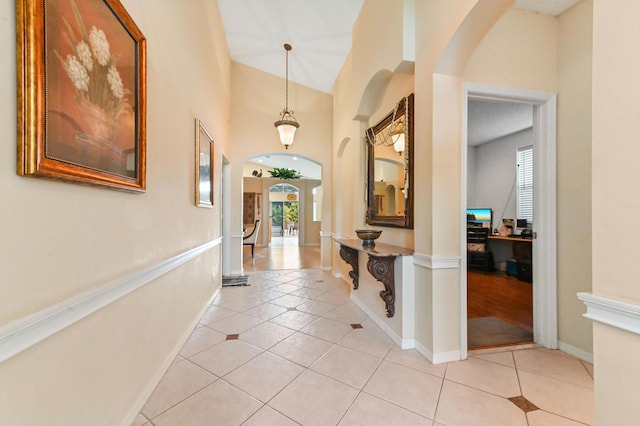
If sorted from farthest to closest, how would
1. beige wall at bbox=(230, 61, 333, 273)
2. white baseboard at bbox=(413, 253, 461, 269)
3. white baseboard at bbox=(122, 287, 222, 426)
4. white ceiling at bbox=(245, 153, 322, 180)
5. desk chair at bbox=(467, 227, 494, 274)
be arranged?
white ceiling at bbox=(245, 153, 322, 180) → desk chair at bbox=(467, 227, 494, 274) → beige wall at bbox=(230, 61, 333, 273) → white baseboard at bbox=(413, 253, 461, 269) → white baseboard at bbox=(122, 287, 222, 426)

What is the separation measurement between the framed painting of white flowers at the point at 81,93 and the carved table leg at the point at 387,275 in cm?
190

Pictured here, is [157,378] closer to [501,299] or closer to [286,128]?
[286,128]

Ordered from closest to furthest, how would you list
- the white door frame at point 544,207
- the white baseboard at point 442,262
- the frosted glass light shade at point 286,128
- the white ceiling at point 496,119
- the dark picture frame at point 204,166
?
the white baseboard at point 442,262
the white door frame at point 544,207
the dark picture frame at point 204,166
the white ceiling at point 496,119
the frosted glass light shade at point 286,128

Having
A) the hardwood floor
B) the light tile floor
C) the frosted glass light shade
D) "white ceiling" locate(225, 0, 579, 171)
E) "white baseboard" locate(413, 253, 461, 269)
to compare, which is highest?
"white ceiling" locate(225, 0, 579, 171)

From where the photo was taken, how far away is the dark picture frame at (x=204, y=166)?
2.75 meters

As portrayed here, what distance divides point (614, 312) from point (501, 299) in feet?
10.7

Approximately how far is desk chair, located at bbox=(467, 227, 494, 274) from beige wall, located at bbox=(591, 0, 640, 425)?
4.89m

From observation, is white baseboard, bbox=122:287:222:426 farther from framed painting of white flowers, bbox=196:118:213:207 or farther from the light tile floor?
framed painting of white flowers, bbox=196:118:213:207

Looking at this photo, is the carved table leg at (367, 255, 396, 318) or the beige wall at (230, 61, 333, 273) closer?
the carved table leg at (367, 255, 396, 318)

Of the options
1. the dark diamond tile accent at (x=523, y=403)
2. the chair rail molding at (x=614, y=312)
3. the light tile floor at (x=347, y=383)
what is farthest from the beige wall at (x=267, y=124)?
the chair rail molding at (x=614, y=312)

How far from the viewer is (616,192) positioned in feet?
2.86

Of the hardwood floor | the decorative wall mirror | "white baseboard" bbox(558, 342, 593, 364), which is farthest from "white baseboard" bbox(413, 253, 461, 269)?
the hardwood floor

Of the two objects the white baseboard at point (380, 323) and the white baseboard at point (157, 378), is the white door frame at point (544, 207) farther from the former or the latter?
the white baseboard at point (157, 378)

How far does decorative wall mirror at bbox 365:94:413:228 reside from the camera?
2.45 meters
